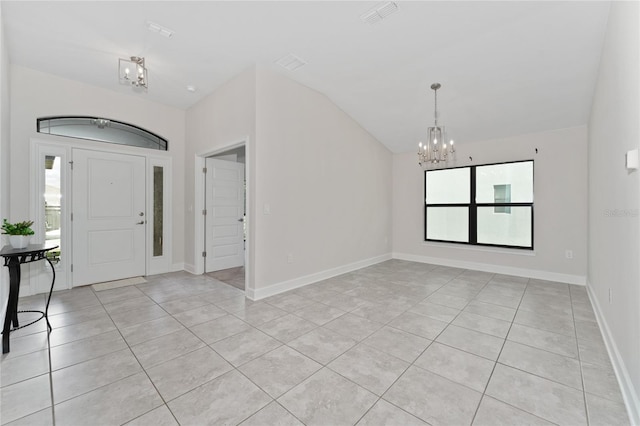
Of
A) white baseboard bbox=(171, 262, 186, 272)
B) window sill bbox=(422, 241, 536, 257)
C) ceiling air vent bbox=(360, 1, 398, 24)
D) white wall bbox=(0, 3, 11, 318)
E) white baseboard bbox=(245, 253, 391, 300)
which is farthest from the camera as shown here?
white baseboard bbox=(171, 262, 186, 272)

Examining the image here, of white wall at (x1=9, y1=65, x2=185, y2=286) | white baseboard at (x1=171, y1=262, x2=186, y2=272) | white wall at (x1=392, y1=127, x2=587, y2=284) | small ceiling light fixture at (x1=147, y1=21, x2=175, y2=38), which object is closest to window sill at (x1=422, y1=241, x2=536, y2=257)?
white wall at (x1=392, y1=127, x2=587, y2=284)

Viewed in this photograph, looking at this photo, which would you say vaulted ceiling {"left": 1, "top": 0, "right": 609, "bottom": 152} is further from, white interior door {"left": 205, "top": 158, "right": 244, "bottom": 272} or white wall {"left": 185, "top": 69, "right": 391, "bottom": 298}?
white interior door {"left": 205, "top": 158, "right": 244, "bottom": 272}

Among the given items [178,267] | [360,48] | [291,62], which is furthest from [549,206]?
[178,267]

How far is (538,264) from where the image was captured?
443cm

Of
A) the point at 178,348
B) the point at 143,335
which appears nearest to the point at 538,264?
the point at 178,348

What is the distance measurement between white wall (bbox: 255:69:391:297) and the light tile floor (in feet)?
2.23

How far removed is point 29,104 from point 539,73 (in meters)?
6.48

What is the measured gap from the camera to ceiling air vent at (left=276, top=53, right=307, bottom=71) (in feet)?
11.0

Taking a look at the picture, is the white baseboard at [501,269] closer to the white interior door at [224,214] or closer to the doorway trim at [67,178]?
the white interior door at [224,214]

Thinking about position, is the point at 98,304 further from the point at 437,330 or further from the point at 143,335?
the point at 437,330

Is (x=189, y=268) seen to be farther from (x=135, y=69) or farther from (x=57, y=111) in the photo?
(x=135, y=69)

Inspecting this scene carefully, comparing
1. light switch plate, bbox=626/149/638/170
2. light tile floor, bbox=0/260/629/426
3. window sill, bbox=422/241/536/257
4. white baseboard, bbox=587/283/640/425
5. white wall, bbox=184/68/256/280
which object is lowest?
light tile floor, bbox=0/260/629/426

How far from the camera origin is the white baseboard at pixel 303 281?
3.48m

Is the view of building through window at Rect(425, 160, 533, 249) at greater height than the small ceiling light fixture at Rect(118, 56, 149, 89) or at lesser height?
lesser
